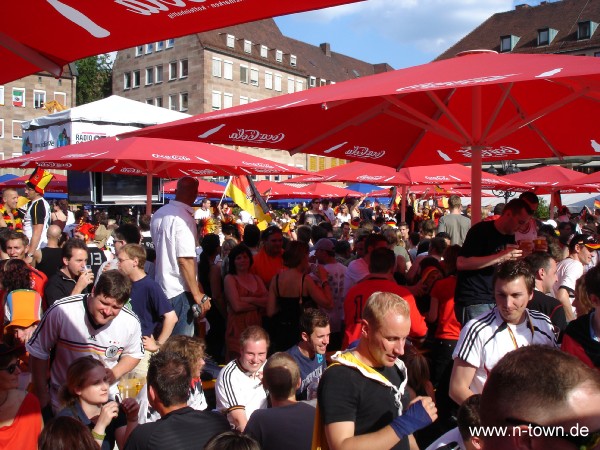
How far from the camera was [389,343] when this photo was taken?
2838 mm

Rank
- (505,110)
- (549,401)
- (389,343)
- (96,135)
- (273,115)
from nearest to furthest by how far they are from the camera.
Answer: (549,401) < (389,343) < (273,115) < (505,110) < (96,135)

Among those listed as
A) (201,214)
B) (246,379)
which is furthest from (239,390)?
(201,214)

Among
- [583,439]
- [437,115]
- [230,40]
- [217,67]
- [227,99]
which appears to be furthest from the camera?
[230,40]

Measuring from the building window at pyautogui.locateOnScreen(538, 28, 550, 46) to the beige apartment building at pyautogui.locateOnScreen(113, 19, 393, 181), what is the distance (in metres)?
24.8

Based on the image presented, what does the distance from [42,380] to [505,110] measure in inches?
221

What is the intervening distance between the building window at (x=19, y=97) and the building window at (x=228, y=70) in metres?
18.4

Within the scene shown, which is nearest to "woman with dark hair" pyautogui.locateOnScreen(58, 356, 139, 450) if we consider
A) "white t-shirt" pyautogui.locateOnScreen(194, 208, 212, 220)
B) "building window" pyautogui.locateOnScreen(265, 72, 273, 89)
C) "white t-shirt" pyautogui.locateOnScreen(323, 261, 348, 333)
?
"white t-shirt" pyautogui.locateOnScreen(323, 261, 348, 333)

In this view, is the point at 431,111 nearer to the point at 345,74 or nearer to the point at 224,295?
the point at 224,295

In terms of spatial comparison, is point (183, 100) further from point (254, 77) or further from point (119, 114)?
point (119, 114)

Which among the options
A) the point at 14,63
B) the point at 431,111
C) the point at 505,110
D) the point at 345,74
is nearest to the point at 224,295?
the point at 431,111

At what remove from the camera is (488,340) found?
3588 mm

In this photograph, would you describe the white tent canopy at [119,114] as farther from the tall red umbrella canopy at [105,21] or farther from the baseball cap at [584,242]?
the tall red umbrella canopy at [105,21]

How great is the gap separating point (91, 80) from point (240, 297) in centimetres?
6973

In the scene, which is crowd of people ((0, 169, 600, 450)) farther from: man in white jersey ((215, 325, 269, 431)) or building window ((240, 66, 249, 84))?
building window ((240, 66, 249, 84))
